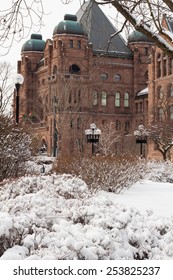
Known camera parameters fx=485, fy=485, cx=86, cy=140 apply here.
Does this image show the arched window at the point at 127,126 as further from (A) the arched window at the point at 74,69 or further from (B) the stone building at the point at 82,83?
(A) the arched window at the point at 74,69

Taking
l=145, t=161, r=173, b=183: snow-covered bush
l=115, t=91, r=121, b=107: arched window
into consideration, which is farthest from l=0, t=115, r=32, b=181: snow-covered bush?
l=115, t=91, r=121, b=107: arched window

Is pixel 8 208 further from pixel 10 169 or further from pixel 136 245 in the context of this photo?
pixel 10 169

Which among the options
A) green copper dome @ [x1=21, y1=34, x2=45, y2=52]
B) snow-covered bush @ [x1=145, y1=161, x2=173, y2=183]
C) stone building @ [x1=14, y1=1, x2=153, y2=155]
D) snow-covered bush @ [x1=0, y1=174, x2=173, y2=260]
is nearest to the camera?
snow-covered bush @ [x1=0, y1=174, x2=173, y2=260]

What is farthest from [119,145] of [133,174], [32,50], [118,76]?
[133,174]

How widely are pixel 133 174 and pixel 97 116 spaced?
47871mm

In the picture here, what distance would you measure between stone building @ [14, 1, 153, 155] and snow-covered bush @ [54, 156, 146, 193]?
1521 inches

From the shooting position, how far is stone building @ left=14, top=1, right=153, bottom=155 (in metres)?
58.2

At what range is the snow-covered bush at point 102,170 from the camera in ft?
45.9

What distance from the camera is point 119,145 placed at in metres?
59.5

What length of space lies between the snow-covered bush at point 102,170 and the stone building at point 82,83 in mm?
38622

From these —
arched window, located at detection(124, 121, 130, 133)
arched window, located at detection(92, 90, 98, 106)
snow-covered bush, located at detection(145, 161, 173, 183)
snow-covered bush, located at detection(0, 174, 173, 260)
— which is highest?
arched window, located at detection(92, 90, 98, 106)

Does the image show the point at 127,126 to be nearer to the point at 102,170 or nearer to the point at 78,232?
the point at 102,170

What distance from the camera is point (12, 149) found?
13930 mm

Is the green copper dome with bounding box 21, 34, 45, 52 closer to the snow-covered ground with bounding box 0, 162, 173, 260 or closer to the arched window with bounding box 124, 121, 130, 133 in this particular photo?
the arched window with bounding box 124, 121, 130, 133
